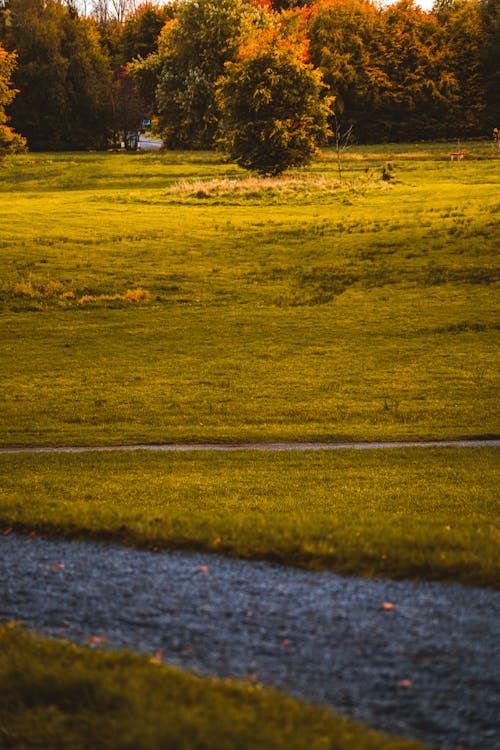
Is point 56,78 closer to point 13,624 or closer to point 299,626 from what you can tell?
point 13,624

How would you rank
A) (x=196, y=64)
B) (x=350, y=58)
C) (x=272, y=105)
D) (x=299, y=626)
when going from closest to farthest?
(x=299, y=626) < (x=272, y=105) < (x=196, y=64) < (x=350, y=58)

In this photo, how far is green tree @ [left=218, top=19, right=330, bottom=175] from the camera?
5350 centimetres

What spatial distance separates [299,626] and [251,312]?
20.5 m

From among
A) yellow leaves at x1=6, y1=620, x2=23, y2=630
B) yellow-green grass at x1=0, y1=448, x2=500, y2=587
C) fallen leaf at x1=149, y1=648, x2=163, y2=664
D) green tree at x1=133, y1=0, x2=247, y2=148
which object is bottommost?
yellow-green grass at x1=0, y1=448, x2=500, y2=587

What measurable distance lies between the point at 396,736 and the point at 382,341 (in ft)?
61.5

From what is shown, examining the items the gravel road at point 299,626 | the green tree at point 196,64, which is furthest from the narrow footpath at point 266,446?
the green tree at point 196,64

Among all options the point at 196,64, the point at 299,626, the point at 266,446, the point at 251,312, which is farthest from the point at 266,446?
the point at 196,64

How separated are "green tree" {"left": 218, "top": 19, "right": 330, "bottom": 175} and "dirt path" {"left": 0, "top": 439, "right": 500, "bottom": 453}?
40.0 m

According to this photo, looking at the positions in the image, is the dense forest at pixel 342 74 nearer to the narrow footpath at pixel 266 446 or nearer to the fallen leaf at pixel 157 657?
the narrow footpath at pixel 266 446

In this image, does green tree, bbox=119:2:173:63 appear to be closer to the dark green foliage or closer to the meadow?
the dark green foliage

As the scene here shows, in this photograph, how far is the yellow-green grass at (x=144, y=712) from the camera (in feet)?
17.3

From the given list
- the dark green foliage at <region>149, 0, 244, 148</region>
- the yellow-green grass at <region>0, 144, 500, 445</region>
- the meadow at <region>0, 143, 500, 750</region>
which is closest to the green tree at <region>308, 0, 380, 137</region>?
the dark green foliage at <region>149, 0, 244, 148</region>

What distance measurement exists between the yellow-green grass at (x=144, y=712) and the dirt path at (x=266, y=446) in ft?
30.7

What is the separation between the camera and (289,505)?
39.4 ft
